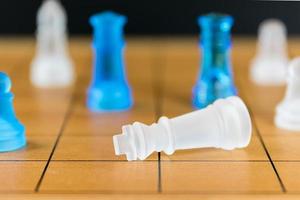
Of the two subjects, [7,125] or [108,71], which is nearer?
[7,125]

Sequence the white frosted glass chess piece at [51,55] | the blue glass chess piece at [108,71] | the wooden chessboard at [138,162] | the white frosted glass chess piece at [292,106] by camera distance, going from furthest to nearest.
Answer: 1. the white frosted glass chess piece at [51,55]
2. the blue glass chess piece at [108,71]
3. the white frosted glass chess piece at [292,106]
4. the wooden chessboard at [138,162]

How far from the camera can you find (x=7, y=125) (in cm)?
113

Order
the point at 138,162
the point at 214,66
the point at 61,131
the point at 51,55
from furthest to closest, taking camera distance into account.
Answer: the point at 51,55 < the point at 214,66 < the point at 61,131 < the point at 138,162

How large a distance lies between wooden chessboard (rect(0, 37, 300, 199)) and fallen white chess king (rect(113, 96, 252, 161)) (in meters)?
0.02

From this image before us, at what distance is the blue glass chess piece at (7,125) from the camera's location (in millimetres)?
1119

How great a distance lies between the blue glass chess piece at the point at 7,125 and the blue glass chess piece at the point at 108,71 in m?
0.25

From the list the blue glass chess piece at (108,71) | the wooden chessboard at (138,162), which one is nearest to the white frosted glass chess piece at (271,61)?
the wooden chessboard at (138,162)

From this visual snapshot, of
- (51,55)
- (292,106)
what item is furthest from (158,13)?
(292,106)

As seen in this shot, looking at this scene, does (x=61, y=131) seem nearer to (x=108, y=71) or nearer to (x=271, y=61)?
(x=108, y=71)

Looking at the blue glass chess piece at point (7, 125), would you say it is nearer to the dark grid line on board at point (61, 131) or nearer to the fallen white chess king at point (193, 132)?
the dark grid line on board at point (61, 131)

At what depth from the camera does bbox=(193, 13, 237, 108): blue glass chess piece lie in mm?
1321

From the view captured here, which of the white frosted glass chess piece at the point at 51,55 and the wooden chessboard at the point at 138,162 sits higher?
the white frosted glass chess piece at the point at 51,55

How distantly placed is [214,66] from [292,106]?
185 millimetres

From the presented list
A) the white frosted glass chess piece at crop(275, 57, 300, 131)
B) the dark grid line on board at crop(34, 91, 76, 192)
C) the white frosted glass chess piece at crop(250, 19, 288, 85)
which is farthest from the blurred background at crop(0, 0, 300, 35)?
the white frosted glass chess piece at crop(275, 57, 300, 131)
